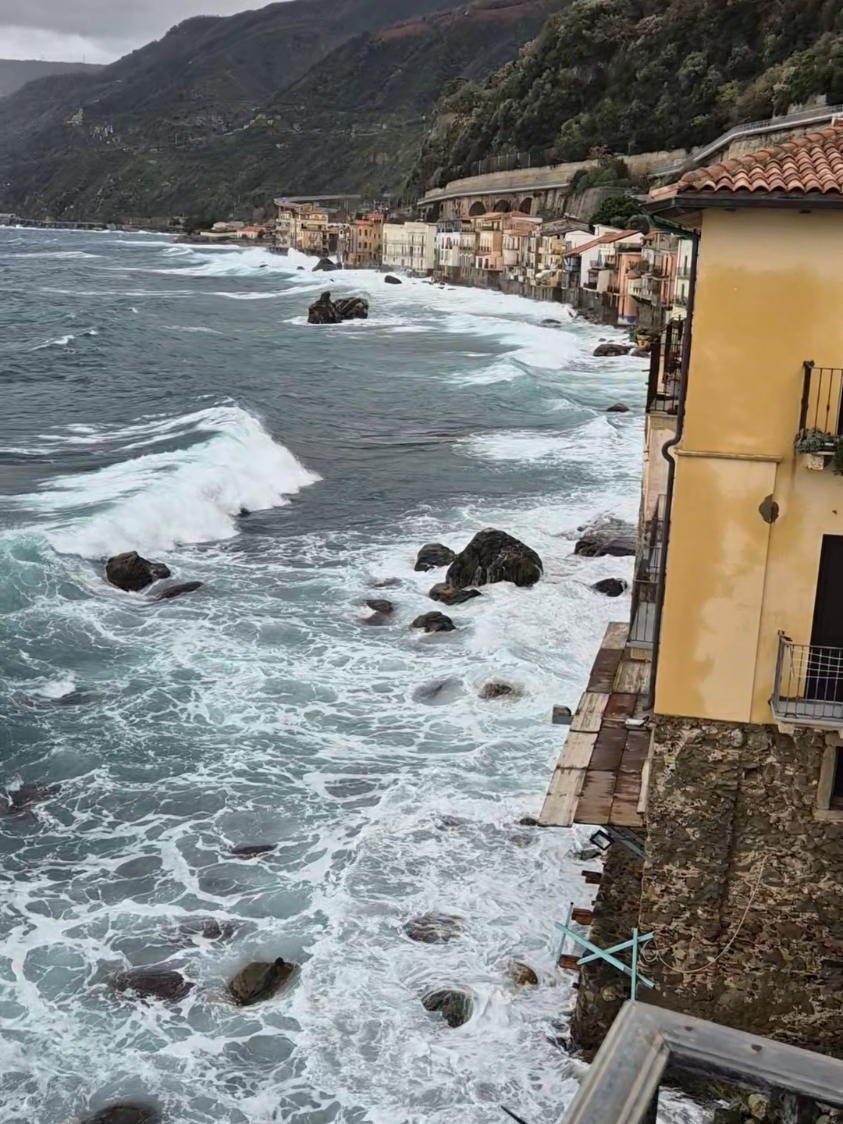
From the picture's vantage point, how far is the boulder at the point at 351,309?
8912 cm

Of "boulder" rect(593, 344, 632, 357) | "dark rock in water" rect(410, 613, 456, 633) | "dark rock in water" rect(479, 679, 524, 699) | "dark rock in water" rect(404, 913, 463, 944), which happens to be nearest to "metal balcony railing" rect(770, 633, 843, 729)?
"dark rock in water" rect(404, 913, 463, 944)

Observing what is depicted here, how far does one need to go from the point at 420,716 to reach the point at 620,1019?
16.2 metres

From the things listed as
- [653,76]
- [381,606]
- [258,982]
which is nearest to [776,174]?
[258,982]

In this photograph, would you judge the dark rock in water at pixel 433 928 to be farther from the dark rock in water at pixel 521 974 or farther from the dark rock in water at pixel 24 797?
the dark rock in water at pixel 24 797

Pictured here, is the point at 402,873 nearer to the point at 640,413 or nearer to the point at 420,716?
the point at 420,716

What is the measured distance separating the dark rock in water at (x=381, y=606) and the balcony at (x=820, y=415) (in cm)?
1613

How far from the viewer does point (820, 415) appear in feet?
28.6

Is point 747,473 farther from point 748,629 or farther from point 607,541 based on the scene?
point 607,541

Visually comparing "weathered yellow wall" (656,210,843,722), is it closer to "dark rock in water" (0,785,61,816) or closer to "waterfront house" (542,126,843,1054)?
"waterfront house" (542,126,843,1054)

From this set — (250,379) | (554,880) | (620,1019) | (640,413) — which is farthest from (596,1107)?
(250,379)

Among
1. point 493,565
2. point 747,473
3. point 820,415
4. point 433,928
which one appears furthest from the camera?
point 493,565

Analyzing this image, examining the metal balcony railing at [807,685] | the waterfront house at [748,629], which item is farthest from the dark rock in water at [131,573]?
the metal balcony railing at [807,685]

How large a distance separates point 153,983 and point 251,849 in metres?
3.02

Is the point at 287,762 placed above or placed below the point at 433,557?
below
